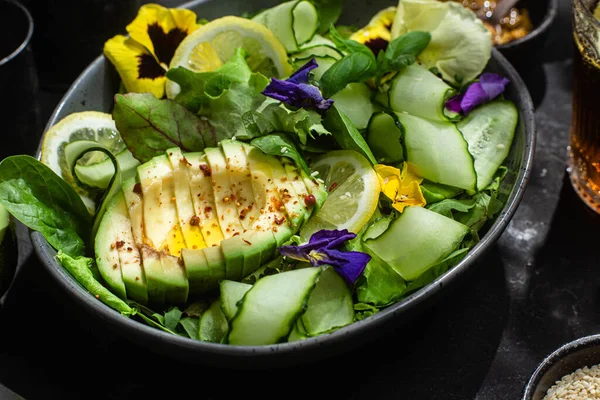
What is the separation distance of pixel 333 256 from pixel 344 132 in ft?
1.02

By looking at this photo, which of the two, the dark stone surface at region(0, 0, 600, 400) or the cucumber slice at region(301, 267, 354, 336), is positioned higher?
the cucumber slice at region(301, 267, 354, 336)

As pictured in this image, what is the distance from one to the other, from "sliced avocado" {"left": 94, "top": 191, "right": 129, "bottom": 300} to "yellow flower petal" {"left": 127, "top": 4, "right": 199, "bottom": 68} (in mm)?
526

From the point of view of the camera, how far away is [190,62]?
1.74 meters

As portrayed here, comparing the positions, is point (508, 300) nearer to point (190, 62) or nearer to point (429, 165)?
point (429, 165)

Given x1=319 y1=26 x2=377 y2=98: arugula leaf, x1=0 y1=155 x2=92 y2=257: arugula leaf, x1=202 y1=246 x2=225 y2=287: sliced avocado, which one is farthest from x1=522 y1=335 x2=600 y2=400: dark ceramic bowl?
x1=0 y1=155 x2=92 y2=257: arugula leaf

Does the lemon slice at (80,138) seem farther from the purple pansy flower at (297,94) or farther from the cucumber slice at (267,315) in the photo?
the cucumber slice at (267,315)

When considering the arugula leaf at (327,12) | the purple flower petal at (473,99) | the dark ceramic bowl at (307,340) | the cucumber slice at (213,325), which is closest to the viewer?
the dark ceramic bowl at (307,340)

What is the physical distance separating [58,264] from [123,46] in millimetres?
665

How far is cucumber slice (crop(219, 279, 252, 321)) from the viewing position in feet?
4.23

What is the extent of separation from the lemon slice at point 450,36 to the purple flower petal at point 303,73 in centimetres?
31

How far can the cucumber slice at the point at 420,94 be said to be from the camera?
5.25 feet

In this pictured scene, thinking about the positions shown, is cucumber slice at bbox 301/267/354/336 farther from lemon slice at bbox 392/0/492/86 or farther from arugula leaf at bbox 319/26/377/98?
lemon slice at bbox 392/0/492/86

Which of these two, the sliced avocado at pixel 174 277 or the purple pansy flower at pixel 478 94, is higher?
the purple pansy flower at pixel 478 94

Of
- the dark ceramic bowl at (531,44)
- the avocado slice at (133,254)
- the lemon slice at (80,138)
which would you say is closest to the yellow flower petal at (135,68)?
the lemon slice at (80,138)
